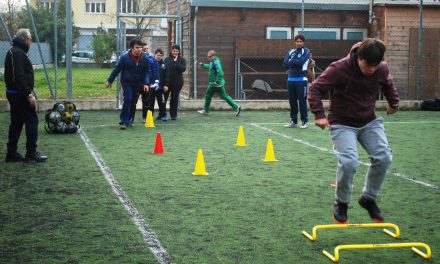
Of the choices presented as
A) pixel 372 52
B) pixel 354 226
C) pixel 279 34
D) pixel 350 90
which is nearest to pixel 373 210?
pixel 354 226

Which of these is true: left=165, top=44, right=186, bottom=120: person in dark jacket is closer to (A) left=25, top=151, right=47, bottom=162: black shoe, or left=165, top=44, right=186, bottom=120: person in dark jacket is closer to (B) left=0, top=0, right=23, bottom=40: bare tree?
(A) left=25, top=151, right=47, bottom=162: black shoe

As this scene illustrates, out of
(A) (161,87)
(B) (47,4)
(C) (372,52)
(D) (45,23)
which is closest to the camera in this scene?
(C) (372,52)

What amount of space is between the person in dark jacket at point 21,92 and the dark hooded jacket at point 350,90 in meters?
5.42

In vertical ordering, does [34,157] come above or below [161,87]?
below

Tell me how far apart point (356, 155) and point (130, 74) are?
396 inches

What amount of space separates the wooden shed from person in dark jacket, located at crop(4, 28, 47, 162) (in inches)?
502

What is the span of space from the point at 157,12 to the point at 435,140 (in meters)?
39.1

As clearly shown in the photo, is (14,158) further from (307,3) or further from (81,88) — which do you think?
(81,88)

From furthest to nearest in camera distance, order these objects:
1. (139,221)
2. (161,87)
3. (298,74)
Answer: (161,87), (298,74), (139,221)

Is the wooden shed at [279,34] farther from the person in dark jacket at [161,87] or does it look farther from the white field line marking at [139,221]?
the white field line marking at [139,221]

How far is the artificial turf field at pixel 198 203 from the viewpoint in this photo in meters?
5.62

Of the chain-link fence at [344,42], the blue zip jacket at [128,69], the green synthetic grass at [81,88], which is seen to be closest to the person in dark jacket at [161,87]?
the blue zip jacket at [128,69]

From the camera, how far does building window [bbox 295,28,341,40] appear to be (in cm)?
2500

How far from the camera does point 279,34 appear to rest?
24.6 m
